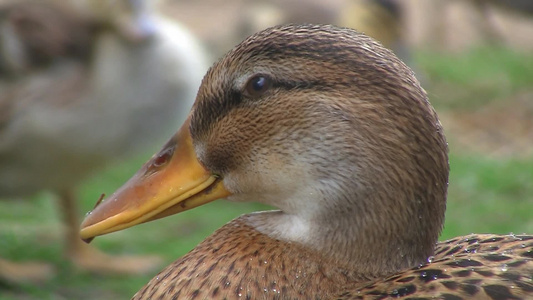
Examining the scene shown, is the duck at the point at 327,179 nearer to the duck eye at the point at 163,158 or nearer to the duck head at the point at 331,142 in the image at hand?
the duck head at the point at 331,142

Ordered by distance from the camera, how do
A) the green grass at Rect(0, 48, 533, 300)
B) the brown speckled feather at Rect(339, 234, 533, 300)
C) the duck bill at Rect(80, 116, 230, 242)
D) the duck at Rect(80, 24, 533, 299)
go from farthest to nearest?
the green grass at Rect(0, 48, 533, 300)
the duck bill at Rect(80, 116, 230, 242)
the duck at Rect(80, 24, 533, 299)
the brown speckled feather at Rect(339, 234, 533, 300)

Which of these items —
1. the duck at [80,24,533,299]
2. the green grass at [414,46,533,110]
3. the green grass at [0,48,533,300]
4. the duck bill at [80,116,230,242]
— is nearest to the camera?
the duck at [80,24,533,299]

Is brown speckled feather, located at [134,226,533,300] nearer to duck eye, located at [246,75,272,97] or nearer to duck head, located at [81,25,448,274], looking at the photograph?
duck head, located at [81,25,448,274]

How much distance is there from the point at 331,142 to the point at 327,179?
9cm

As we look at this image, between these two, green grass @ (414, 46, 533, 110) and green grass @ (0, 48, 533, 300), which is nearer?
green grass @ (0, 48, 533, 300)

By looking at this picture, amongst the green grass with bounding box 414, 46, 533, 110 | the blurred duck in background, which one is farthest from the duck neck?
the green grass with bounding box 414, 46, 533, 110

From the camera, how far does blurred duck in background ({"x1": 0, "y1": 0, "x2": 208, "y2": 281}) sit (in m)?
4.63

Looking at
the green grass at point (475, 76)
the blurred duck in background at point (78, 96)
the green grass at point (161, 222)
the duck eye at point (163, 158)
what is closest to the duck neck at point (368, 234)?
the duck eye at point (163, 158)

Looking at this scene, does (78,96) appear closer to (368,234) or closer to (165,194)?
(165,194)

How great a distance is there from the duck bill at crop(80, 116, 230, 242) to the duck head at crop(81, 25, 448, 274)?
0.06 meters

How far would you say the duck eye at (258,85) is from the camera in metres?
2.27

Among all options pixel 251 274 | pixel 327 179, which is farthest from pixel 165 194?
pixel 327 179

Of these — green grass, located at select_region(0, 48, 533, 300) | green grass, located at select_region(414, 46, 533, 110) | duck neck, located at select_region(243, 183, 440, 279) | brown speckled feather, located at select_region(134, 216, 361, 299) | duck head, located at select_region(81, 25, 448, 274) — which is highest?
green grass, located at select_region(414, 46, 533, 110)

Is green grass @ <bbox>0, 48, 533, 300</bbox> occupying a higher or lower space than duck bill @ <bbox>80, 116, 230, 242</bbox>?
higher
